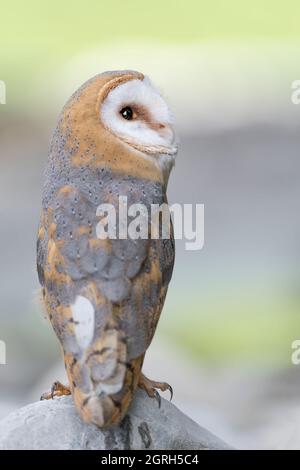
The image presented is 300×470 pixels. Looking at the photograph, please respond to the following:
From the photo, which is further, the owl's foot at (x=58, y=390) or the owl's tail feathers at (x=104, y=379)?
the owl's foot at (x=58, y=390)

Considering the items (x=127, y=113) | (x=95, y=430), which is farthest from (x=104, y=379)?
(x=127, y=113)

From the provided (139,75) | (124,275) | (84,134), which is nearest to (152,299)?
(124,275)

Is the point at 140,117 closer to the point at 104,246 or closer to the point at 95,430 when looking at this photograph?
the point at 104,246

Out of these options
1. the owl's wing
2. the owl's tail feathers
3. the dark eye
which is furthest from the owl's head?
the owl's tail feathers

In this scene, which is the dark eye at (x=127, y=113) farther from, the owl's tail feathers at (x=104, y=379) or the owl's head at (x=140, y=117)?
the owl's tail feathers at (x=104, y=379)

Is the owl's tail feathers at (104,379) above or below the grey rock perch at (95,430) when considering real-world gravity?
above

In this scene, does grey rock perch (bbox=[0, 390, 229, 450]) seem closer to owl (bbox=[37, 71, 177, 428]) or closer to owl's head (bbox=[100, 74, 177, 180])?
owl (bbox=[37, 71, 177, 428])

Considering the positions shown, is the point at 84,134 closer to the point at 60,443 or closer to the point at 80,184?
the point at 80,184

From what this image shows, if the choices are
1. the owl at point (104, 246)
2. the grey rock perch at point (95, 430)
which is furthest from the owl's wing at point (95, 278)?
the grey rock perch at point (95, 430)
